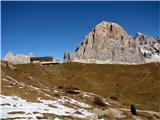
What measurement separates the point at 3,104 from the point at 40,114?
7.82 meters

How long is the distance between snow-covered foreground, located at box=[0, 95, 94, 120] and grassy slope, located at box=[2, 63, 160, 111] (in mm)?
24956

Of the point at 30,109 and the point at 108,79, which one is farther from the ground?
the point at 108,79

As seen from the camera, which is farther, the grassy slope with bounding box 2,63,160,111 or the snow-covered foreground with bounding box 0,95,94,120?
the grassy slope with bounding box 2,63,160,111

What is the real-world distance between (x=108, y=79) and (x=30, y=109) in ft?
223

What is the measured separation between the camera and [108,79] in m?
115

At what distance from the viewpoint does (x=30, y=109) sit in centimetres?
5003

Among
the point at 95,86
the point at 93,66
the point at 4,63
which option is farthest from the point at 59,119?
the point at 93,66

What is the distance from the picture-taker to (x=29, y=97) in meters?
62.0

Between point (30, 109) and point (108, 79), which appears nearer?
point (30, 109)

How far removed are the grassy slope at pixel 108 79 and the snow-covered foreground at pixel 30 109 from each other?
25.0 meters

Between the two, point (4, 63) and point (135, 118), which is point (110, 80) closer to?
point (4, 63)

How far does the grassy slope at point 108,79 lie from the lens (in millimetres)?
96625

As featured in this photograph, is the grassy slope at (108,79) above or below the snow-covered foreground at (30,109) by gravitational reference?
above

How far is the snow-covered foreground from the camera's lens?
149 ft
